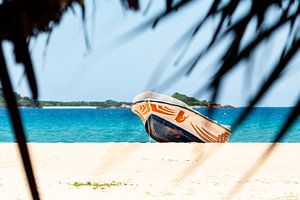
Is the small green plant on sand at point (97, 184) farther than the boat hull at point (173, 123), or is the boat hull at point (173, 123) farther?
the boat hull at point (173, 123)

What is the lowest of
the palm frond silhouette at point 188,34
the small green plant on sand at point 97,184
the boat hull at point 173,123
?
the boat hull at point 173,123

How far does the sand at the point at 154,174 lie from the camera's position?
9.80 meters

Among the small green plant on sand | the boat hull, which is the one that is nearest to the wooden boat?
the boat hull

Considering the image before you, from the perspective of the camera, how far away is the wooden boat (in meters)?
22.9

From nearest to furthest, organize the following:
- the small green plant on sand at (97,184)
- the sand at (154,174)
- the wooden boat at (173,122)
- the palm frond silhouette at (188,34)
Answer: the palm frond silhouette at (188,34) < the sand at (154,174) < the small green plant on sand at (97,184) < the wooden boat at (173,122)

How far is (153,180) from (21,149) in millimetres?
11545

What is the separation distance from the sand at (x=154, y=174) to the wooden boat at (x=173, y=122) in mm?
3116

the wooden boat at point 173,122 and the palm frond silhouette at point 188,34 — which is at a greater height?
the palm frond silhouette at point 188,34

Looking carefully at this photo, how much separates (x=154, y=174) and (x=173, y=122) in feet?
35.4

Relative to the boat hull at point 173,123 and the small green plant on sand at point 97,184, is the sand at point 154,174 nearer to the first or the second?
the small green plant on sand at point 97,184

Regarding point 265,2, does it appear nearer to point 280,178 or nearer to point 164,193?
point 164,193

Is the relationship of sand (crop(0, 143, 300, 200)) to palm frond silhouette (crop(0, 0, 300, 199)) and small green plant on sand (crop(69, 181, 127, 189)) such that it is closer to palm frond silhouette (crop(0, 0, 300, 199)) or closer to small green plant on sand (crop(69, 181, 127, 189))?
small green plant on sand (crop(69, 181, 127, 189))

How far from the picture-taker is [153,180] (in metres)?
11.8

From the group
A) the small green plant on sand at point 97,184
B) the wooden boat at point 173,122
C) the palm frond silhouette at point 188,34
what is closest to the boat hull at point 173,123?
the wooden boat at point 173,122
